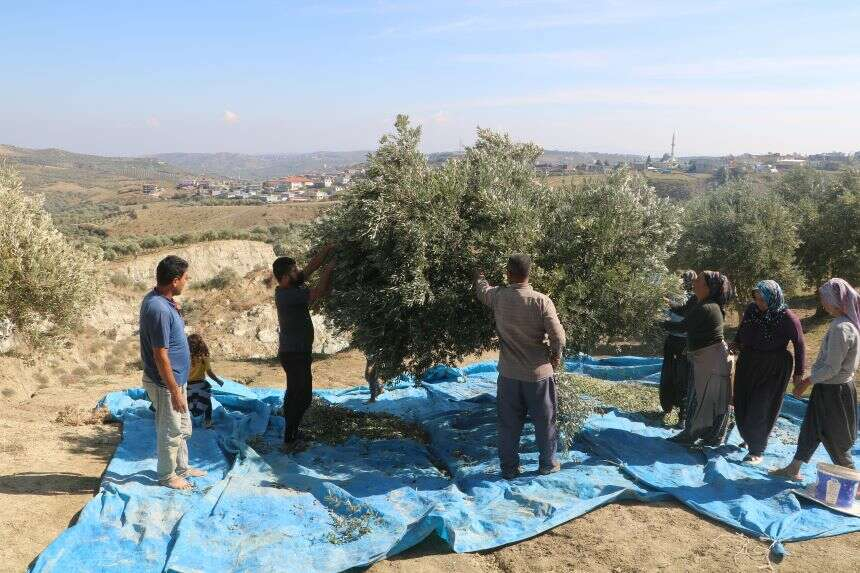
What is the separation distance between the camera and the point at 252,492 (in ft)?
20.6

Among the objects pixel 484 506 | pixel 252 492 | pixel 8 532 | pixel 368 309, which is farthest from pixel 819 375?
pixel 8 532

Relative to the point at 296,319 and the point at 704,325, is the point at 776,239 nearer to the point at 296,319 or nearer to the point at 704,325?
the point at 704,325

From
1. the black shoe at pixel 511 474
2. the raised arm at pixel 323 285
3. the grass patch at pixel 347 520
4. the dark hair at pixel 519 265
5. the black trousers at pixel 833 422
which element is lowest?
the grass patch at pixel 347 520

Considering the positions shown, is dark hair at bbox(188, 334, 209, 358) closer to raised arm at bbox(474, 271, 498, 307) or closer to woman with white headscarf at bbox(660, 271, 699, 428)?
raised arm at bbox(474, 271, 498, 307)

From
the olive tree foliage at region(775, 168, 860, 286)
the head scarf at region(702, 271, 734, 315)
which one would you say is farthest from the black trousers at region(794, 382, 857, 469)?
the olive tree foliage at region(775, 168, 860, 286)

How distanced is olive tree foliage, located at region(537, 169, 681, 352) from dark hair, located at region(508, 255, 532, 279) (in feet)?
2.46

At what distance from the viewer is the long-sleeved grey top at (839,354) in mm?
6219

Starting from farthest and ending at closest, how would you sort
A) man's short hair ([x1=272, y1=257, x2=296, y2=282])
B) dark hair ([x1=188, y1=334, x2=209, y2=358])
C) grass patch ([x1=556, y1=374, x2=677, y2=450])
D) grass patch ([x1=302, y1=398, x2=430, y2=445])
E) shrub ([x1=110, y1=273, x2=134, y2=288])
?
shrub ([x1=110, y1=273, x2=134, y2=288]), dark hair ([x1=188, y1=334, x2=209, y2=358]), grass patch ([x1=302, y1=398, x2=430, y2=445]), man's short hair ([x1=272, y1=257, x2=296, y2=282]), grass patch ([x1=556, y1=374, x2=677, y2=450])

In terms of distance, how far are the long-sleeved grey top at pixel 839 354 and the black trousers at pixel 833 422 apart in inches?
5.2

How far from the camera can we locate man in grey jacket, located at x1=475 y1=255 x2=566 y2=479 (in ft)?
20.9

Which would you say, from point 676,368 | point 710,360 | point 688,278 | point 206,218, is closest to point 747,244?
point 688,278

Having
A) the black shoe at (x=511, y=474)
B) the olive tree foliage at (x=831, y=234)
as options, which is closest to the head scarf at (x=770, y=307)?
the black shoe at (x=511, y=474)

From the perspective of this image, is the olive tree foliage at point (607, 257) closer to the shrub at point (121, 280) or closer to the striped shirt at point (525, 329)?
the striped shirt at point (525, 329)

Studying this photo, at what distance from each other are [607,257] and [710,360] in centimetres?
190
